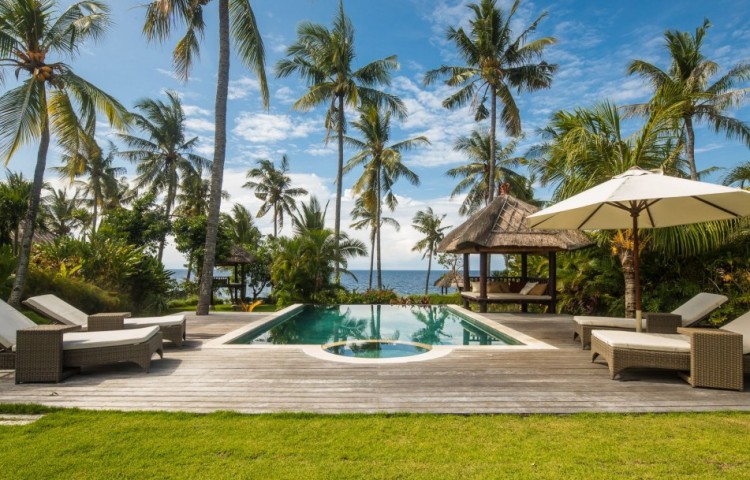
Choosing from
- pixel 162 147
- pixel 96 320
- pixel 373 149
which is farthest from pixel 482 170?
pixel 96 320

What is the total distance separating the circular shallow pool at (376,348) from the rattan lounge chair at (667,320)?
2091 millimetres

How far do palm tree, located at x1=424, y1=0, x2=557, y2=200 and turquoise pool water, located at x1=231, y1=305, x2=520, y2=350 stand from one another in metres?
7.75

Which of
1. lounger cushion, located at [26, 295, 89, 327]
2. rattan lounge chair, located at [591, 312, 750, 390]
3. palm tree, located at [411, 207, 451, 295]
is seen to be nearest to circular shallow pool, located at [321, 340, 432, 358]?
rattan lounge chair, located at [591, 312, 750, 390]

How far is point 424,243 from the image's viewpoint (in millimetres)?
34000

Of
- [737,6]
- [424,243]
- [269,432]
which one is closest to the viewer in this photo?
[269,432]

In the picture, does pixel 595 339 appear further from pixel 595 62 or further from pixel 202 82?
pixel 202 82

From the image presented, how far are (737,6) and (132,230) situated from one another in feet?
70.7

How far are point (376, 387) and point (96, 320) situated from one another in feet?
12.7

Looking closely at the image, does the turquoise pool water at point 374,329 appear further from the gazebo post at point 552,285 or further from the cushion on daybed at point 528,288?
the gazebo post at point 552,285

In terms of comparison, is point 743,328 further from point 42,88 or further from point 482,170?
point 482,170

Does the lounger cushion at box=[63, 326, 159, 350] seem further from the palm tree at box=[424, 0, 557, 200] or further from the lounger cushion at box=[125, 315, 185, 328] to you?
the palm tree at box=[424, 0, 557, 200]

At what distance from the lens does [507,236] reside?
9.95m

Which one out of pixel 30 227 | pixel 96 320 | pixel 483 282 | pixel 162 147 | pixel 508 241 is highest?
pixel 162 147

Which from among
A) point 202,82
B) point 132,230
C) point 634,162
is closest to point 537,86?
point 634,162
